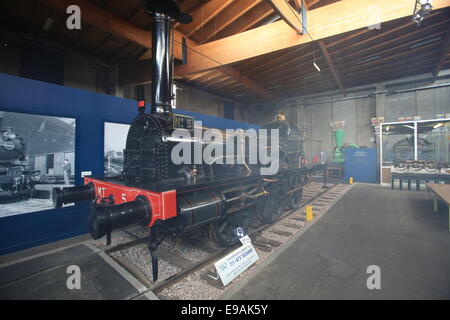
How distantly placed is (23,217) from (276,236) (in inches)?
172

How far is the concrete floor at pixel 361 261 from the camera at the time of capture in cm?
219

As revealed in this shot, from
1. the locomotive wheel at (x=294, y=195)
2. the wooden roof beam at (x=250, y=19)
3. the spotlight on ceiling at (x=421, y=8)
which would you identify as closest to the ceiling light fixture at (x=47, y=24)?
the wooden roof beam at (x=250, y=19)

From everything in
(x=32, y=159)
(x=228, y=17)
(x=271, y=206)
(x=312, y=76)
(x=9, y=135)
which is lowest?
(x=271, y=206)

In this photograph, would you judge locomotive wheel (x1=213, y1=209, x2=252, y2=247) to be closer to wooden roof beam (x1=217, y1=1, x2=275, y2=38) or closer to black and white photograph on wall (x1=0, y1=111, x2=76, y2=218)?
black and white photograph on wall (x1=0, y1=111, x2=76, y2=218)

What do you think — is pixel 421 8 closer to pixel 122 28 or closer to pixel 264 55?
pixel 264 55

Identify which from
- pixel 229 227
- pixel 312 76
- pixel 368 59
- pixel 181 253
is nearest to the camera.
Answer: pixel 181 253

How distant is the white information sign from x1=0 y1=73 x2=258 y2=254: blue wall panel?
127 inches

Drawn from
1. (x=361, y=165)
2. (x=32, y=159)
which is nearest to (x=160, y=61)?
(x=32, y=159)

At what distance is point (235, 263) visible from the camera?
2518 millimetres

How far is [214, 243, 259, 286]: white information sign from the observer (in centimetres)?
231

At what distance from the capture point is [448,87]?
30.7ft

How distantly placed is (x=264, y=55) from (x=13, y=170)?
24.0ft
